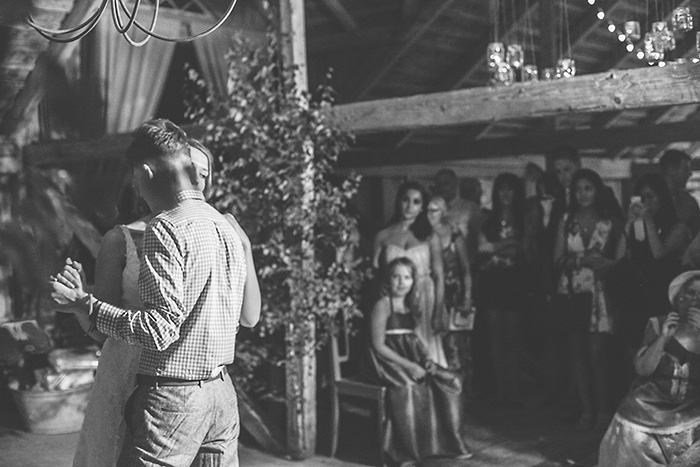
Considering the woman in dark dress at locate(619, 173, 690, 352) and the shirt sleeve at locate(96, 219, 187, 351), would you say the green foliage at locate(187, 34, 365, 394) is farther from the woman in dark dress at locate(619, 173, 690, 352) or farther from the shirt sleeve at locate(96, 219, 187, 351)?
the shirt sleeve at locate(96, 219, 187, 351)

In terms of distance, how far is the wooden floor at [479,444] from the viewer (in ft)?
15.4

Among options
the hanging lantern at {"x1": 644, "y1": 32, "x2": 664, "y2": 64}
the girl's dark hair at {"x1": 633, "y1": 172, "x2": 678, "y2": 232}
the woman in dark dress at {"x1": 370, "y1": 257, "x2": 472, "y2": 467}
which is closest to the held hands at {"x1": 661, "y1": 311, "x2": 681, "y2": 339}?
the woman in dark dress at {"x1": 370, "y1": 257, "x2": 472, "y2": 467}

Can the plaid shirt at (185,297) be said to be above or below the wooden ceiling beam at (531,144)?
below

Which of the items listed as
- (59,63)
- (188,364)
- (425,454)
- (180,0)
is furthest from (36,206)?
(180,0)

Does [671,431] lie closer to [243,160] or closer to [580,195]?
[580,195]

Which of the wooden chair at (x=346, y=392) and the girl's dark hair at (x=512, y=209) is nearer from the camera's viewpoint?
the wooden chair at (x=346, y=392)

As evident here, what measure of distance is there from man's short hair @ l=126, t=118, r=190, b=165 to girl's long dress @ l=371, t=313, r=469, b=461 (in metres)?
2.52

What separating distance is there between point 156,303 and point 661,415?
261cm

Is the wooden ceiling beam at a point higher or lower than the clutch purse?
higher

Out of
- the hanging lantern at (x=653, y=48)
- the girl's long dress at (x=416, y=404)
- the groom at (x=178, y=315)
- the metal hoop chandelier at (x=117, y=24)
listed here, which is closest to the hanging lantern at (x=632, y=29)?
the hanging lantern at (x=653, y=48)

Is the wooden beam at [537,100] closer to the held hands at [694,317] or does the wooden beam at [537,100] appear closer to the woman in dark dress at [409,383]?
the woman in dark dress at [409,383]

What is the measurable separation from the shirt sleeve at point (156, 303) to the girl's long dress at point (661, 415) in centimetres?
250

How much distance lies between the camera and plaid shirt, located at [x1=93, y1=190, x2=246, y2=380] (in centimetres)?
212

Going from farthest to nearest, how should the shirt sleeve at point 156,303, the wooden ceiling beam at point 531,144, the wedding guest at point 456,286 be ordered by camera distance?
the wooden ceiling beam at point 531,144 < the wedding guest at point 456,286 < the shirt sleeve at point 156,303
